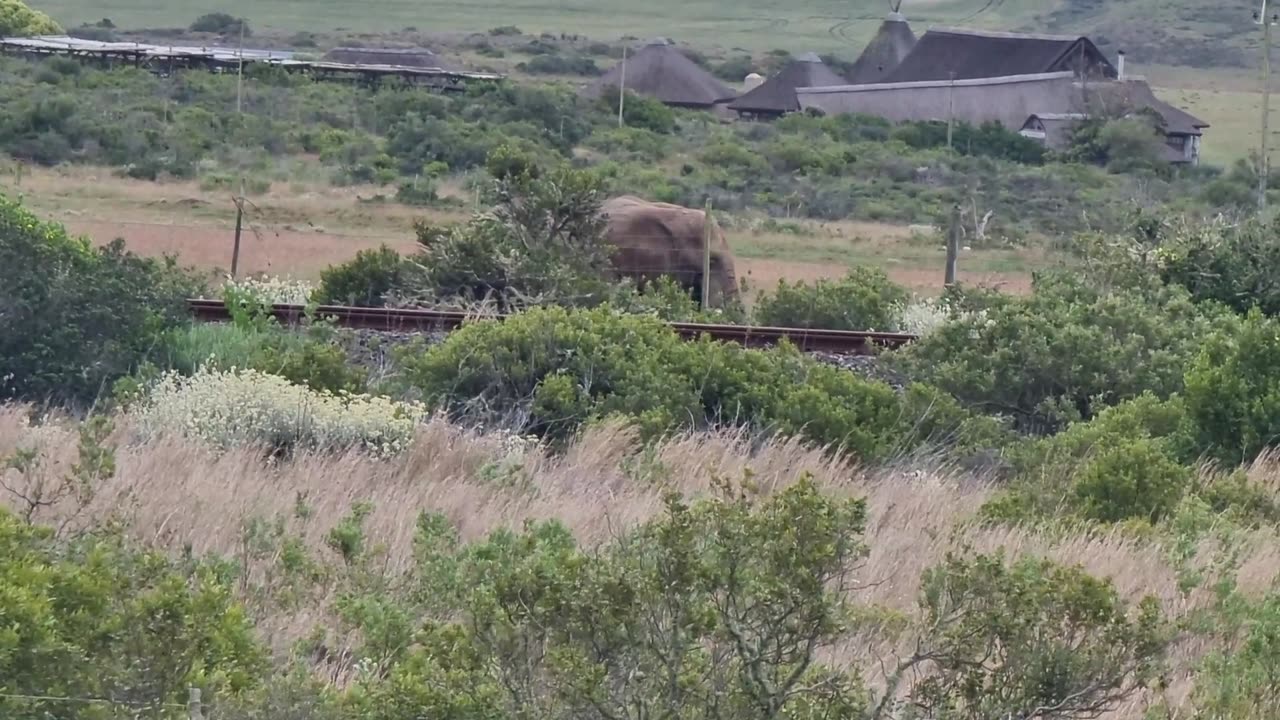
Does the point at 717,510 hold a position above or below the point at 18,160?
above

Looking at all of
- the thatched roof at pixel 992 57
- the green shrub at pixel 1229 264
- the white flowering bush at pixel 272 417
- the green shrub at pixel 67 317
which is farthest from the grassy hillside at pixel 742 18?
Answer: the white flowering bush at pixel 272 417

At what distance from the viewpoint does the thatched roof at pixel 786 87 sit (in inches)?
2835

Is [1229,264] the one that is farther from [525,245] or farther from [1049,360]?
[525,245]

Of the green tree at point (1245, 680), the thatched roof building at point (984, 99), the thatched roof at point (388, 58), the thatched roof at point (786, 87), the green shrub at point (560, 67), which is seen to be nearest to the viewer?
the green tree at point (1245, 680)

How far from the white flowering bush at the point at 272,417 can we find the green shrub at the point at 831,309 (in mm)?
7507

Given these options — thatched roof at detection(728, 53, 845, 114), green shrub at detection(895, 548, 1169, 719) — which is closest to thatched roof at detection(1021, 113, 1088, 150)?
thatched roof at detection(728, 53, 845, 114)

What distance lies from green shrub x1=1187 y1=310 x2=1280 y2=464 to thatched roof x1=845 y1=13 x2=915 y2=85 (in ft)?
223

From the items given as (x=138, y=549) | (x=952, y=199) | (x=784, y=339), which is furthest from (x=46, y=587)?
(x=952, y=199)

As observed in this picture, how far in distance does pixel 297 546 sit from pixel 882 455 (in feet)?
18.8

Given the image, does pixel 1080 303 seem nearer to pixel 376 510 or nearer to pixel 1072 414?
pixel 1072 414

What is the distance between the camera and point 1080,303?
15.4 meters

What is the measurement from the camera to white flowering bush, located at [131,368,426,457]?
10.0m

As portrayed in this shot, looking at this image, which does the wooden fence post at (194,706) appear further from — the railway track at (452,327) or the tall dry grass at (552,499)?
the railway track at (452,327)

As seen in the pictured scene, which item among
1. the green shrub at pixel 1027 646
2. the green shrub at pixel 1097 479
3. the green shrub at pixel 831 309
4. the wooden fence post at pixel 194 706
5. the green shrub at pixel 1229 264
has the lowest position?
the green shrub at pixel 831 309
